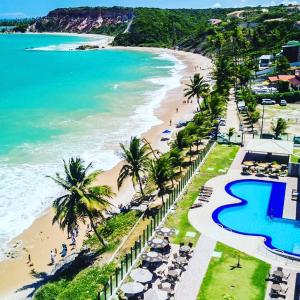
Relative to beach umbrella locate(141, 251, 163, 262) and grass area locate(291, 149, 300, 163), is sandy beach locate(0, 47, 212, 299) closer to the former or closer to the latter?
beach umbrella locate(141, 251, 163, 262)

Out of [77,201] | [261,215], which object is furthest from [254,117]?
[77,201]

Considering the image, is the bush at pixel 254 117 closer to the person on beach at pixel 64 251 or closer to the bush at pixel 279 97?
the bush at pixel 279 97

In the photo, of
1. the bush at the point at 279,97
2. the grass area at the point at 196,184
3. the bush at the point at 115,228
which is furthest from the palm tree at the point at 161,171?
the bush at the point at 279,97

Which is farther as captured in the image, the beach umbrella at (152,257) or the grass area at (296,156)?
the grass area at (296,156)

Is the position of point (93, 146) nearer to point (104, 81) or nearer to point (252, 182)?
point (252, 182)

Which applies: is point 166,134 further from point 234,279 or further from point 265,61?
point 265,61

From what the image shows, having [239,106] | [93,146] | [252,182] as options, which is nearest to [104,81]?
[239,106]
